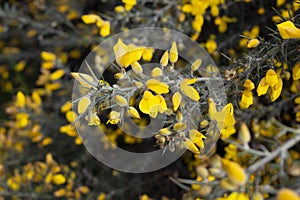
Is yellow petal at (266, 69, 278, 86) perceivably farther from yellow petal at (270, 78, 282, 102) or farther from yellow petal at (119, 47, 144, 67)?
yellow petal at (119, 47, 144, 67)

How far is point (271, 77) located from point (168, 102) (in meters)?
0.21

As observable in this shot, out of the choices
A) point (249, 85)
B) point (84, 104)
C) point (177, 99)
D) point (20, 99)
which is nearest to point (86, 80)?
point (84, 104)

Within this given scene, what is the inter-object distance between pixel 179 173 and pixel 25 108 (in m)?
0.63

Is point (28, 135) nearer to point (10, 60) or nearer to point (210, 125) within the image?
point (10, 60)

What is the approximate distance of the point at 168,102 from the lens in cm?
86

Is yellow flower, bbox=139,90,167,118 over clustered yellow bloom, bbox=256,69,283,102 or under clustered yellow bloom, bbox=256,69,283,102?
under

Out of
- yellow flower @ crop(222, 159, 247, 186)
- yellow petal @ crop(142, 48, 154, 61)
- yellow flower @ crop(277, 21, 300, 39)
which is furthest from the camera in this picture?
yellow petal @ crop(142, 48, 154, 61)

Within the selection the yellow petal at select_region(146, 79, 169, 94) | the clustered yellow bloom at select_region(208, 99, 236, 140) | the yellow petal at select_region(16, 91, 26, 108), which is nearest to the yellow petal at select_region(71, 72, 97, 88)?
the yellow petal at select_region(146, 79, 169, 94)

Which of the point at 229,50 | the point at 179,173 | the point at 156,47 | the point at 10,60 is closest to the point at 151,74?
the point at 156,47

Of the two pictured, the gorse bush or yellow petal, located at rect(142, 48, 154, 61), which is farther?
yellow petal, located at rect(142, 48, 154, 61)

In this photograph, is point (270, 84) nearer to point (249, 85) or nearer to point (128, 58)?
point (249, 85)

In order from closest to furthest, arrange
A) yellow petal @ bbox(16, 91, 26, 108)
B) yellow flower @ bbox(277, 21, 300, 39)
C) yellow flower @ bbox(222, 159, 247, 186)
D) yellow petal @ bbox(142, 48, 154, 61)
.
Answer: yellow flower @ bbox(222, 159, 247, 186), yellow flower @ bbox(277, 21, 300, 39), yellow petal @ bbox(142, 48, 154, 61), yellow petal @ bbox(16, 91, 26, 108)

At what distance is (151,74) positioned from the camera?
786mm

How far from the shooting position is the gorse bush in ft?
2.44
